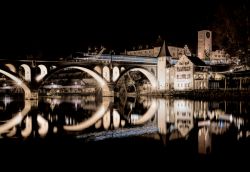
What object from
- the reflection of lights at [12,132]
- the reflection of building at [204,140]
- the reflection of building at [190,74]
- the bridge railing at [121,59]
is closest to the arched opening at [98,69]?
the bridge railing at [121,59]

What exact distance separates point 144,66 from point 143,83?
382 inches

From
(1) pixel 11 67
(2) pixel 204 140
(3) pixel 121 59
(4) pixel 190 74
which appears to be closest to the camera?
(2) pixel 204 140

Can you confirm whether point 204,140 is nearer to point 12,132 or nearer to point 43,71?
point 12,132

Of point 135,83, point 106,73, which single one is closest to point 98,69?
point 106,73

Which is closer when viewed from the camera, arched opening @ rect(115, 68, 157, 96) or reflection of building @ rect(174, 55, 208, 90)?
reflection of building @ rect(174, 55, 208, 90)

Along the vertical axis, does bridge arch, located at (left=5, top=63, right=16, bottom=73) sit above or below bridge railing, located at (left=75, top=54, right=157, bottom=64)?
below

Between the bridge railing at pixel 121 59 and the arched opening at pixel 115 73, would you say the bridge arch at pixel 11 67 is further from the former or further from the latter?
the arched opening at pixel 115 73

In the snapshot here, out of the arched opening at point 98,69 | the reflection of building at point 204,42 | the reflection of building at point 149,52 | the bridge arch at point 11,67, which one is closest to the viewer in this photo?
the bridge arch at point 11,67

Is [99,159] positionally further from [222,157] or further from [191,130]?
[191,130]

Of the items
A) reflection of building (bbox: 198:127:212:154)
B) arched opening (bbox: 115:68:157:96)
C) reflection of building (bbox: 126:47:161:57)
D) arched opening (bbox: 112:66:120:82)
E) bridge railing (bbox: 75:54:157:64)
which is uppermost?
reflection of building (bbox: 126:47:161:57)

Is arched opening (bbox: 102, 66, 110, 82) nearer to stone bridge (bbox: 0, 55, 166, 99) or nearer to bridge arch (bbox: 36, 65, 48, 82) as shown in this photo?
stone bridge (bbox: 0, 55, 166, 99)

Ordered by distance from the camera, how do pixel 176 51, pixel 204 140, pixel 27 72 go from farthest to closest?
pixel 176 51, pixel 27 72, pixel 204 140

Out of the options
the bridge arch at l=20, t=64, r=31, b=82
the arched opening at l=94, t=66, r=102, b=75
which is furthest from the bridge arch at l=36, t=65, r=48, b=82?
the arched opening at l=94, t=66, r=102, b=75

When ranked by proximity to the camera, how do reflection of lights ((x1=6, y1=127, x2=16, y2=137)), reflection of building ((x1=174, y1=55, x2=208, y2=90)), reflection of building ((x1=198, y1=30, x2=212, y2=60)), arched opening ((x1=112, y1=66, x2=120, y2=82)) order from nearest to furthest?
reflection of lights ((x1=6, y1=127, x2=16, y2=137)), arched opening ((x1=112, y1=66, x2=120, y2=82)), reflection of building ((x1=174, y1=55, x2=208, y2=90)), reflection of building ((x1=198, y1=30, x2=212, y2=60))
